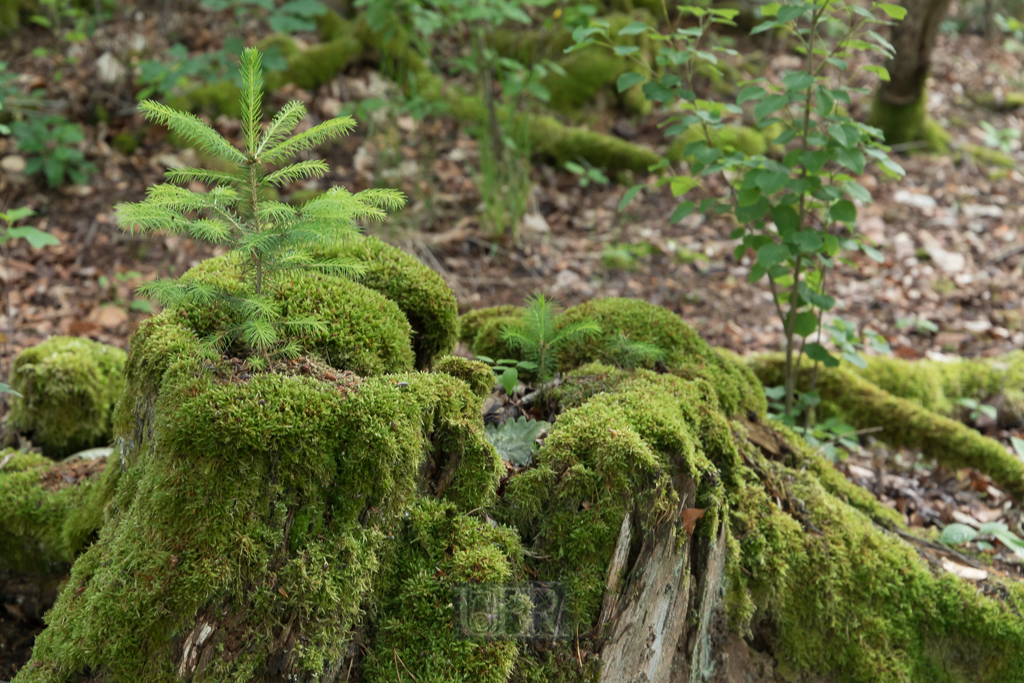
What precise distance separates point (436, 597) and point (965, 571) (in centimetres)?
205

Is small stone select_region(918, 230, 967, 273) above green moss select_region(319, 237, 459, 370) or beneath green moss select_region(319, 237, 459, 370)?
beneath

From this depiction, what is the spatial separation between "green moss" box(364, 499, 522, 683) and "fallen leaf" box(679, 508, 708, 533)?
52cm

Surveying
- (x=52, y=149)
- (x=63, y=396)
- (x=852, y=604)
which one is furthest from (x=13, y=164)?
(x=852, y=604)

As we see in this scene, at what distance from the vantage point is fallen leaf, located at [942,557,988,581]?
2.55 meters

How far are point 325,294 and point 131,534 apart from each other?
82 cm

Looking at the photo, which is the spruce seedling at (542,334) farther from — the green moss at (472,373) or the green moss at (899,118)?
the green moss at (899,118)

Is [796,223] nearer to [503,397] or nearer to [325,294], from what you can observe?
[503,397]

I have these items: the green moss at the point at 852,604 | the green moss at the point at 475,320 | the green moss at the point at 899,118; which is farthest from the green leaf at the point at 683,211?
the green moss at the point at 899,118

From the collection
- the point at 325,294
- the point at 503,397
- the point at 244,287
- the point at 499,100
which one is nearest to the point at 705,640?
the point at 503,397

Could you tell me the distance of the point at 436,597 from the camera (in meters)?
1.73

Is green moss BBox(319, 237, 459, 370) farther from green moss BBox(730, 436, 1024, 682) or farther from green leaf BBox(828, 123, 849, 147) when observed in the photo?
green leaf BBox(828, 123, 849, 147)

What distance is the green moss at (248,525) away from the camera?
1523mm

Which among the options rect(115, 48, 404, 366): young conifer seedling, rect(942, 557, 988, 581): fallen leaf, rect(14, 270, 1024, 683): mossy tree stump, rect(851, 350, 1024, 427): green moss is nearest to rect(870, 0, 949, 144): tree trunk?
rect(851, 350, 1024, 427): green moss

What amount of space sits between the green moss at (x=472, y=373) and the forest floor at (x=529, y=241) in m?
2.44
